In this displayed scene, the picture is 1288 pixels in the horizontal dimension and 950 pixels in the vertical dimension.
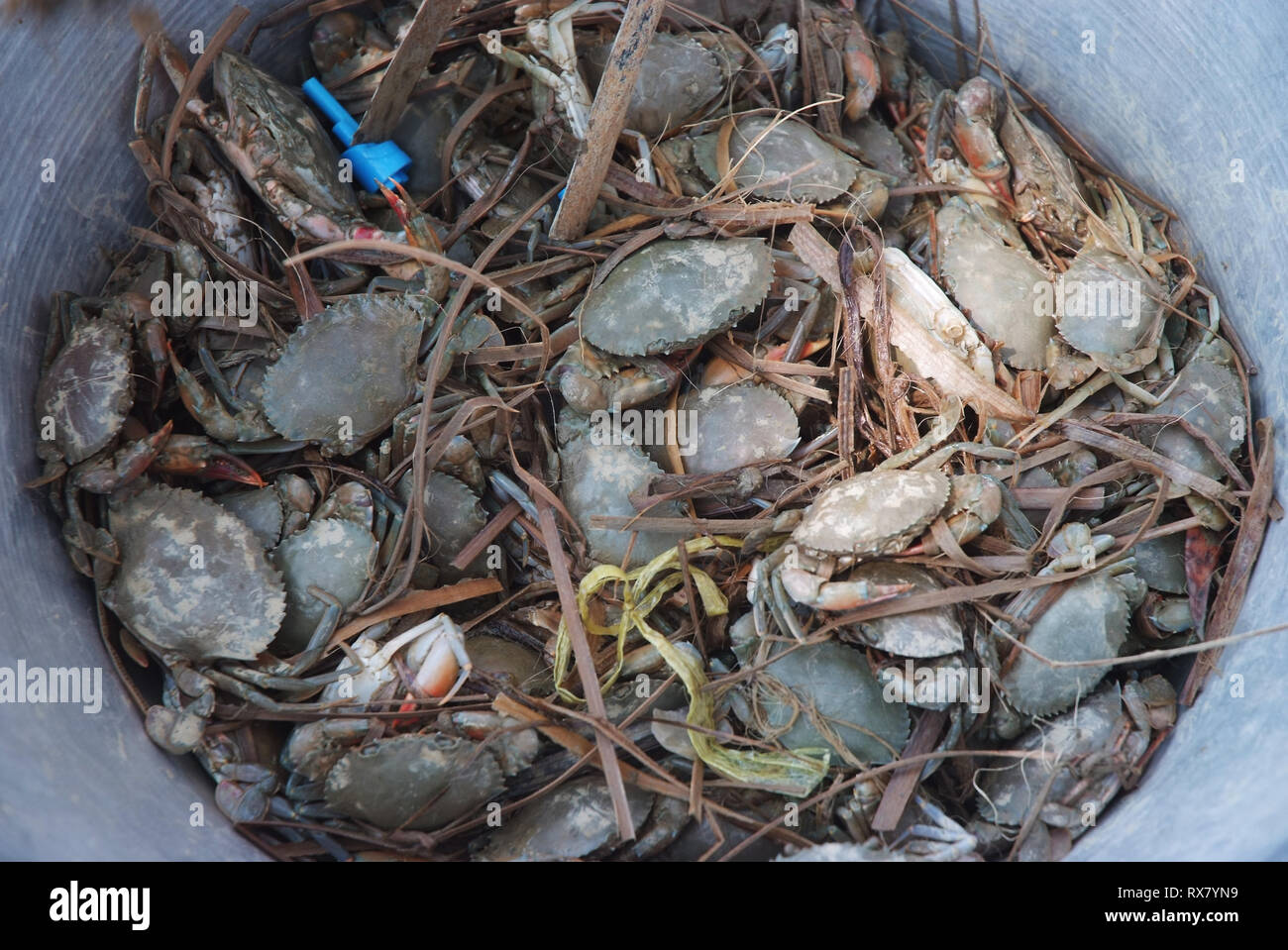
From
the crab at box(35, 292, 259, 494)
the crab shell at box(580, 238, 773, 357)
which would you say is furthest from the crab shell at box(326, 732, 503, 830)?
the crab shell at box(580, 238, 773, 357)

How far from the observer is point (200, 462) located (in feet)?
9.71

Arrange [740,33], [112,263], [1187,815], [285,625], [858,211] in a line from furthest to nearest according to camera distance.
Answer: [740,33]
[858,211]
[112,263]
[285,625]
[1187,815]

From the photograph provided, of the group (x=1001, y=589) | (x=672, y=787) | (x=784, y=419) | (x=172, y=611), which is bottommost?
(x=672, y=787)

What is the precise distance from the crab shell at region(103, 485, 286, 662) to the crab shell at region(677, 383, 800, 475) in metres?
1.43

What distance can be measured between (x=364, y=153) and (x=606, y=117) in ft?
3.36

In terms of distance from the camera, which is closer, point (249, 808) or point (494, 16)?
point (249, 808)

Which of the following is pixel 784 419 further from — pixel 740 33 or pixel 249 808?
pixel 249 808

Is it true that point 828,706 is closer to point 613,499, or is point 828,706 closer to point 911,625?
point 911,625

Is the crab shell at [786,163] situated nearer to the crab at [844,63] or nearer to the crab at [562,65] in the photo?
the crab at [844,63]

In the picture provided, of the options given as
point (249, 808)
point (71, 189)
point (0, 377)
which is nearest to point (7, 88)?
point (71, 189)

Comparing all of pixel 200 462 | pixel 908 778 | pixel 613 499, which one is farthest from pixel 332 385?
pixel 908 778

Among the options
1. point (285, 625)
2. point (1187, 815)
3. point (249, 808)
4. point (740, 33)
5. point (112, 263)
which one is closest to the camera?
point (1187, 815)

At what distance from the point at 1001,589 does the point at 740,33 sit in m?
2.41

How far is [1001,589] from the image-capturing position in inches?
108
